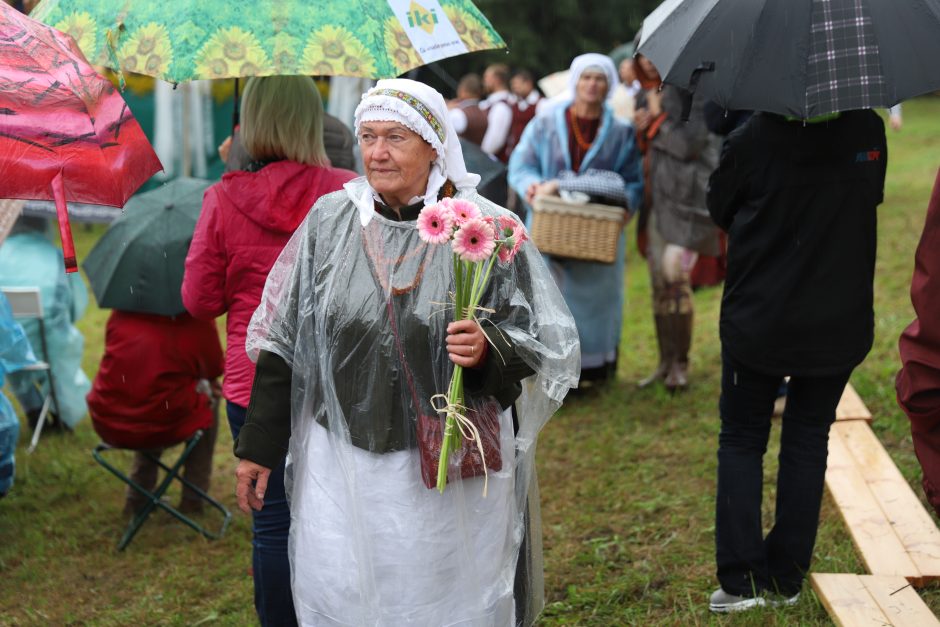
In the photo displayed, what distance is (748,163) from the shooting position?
3.34 m

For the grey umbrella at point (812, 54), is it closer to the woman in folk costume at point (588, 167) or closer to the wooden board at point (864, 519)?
the wooden board at point (864, 519)

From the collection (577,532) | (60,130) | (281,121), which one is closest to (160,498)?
(577,532)

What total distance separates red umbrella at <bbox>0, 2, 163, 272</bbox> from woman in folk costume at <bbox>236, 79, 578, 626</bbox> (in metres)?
0.50

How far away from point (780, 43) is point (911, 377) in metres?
1.02

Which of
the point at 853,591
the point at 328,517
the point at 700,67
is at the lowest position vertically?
the point at 853,591

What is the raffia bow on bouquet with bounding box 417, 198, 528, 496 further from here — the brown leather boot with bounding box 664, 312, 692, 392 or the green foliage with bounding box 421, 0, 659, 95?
the green foliage with bounding box 421, 0, 659, 95

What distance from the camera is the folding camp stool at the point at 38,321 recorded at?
5609 millimetres

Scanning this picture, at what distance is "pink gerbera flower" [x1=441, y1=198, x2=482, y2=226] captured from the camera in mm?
2465

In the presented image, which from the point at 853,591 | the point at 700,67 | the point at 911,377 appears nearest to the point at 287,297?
the point at 700,67

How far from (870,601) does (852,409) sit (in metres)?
1.92

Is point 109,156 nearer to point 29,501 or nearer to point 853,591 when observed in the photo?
point 853,591

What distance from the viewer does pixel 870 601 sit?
3.49 meters

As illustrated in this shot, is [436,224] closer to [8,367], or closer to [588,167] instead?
[8,367]

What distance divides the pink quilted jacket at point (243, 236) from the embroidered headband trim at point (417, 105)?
29.2 inches
